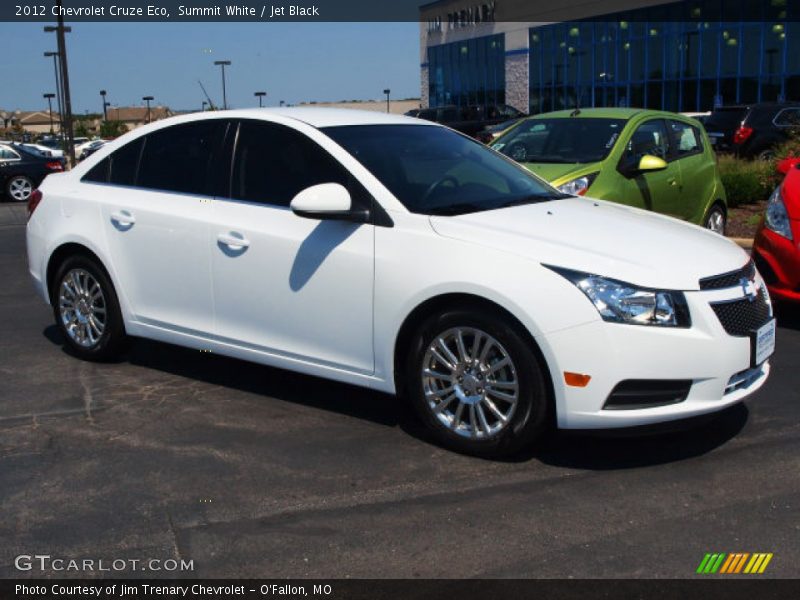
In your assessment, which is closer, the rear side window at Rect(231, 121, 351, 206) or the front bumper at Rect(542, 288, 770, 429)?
the front bumper at Rect(542, 288, 770, 429)

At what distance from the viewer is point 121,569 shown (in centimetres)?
338

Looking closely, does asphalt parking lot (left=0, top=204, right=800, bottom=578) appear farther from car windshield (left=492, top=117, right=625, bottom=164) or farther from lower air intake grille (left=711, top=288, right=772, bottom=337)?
car windshield (left=492, top=117, right=625, bottom=164)

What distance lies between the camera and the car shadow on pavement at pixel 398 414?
4410 mm

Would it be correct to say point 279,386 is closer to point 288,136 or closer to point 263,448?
point 263,448

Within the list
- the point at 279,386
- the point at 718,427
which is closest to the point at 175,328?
the point at 279,386

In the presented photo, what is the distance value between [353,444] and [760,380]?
2038 mm

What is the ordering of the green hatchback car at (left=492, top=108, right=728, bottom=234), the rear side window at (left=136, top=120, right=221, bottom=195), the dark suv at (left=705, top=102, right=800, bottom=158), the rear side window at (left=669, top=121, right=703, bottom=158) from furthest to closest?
the dark suv at (left=705, top=102, right=800, bottom=158)
the rear side window at (left=669, top=121, right=703, bottom=158)
the green hatchback car at (left=492, top=108, right=728, bottom=234)
the rear side window at (left=136, top=120, right=221, bottom=195)

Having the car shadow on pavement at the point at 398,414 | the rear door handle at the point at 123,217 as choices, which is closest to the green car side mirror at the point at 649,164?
the car shadow on pavement at the point at 398,414

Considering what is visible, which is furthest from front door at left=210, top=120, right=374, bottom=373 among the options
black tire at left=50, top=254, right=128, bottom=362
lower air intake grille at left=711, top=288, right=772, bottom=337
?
lower air intake grille at left=711, top=288, right=772, bottom=337

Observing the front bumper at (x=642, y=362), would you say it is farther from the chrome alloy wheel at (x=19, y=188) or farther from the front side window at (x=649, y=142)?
the chrome alloy wheel at (x=19, y=188)

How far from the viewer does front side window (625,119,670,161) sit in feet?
28.7

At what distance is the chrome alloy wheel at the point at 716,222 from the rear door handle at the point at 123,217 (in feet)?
21.1

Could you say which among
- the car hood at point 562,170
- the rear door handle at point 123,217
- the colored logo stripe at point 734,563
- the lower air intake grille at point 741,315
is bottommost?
the colored logo stripe at point 734,563

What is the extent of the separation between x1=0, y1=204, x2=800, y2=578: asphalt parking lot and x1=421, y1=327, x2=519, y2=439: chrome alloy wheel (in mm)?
201
